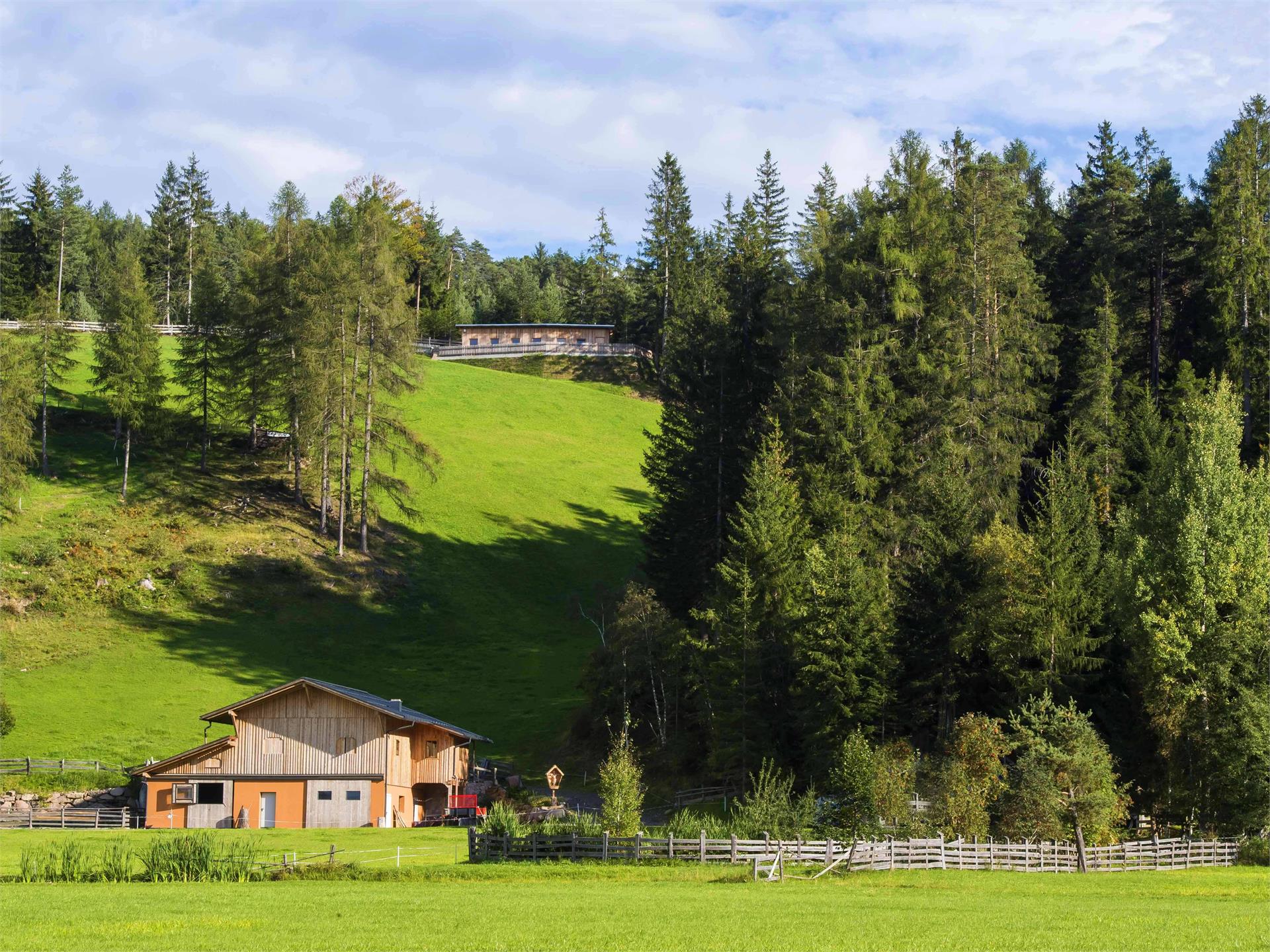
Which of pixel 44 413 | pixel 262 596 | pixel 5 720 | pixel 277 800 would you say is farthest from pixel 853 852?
pixel 44 413

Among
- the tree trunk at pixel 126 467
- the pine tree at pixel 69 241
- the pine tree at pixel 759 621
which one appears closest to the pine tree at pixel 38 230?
the pine tree at pixel 69 241

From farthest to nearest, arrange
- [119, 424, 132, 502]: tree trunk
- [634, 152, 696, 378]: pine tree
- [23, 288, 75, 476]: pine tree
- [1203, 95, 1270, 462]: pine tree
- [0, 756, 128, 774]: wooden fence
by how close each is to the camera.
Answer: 1. [634, 152, 696, 378]: pine tree
2. [23, 288, 75, 476]: pine tree
3. [119, 424, 132, 502]: tree trunk
4. [1203, 95, 1270, 462]: pine tree
5. [0, 756, 128, 774]: wooden fence

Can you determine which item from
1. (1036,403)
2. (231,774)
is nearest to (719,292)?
(1036,403)

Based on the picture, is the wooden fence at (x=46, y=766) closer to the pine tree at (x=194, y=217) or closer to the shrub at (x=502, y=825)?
the shrub at (x=502, y=825)

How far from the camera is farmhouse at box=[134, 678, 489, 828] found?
5062 cm

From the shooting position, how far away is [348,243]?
79.6 meters

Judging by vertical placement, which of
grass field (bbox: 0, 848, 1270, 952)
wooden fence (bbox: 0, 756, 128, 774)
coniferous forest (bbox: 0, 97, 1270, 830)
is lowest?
wooden fence (bbox: 0, 756, 128, 774)

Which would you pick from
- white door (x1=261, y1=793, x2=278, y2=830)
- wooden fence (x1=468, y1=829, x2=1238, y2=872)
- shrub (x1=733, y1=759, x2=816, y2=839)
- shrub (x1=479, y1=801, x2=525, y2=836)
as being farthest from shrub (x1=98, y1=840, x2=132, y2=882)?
white door (x1=261, y1=793, x2=278, y2=830)

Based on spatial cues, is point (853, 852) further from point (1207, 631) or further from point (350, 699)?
point (350, 699)

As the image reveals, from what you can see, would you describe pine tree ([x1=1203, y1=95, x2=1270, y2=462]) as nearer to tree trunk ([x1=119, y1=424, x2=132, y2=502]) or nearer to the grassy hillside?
the grassy hillside

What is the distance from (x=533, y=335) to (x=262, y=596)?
63969 millimetres

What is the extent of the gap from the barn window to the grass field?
21.0 metres

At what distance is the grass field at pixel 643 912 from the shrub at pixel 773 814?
4.20 m

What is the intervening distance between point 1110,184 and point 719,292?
23.0 meters
